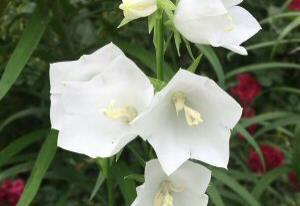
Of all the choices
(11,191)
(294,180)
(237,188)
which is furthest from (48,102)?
(294,180)

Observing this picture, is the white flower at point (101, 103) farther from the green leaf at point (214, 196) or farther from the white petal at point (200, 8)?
the green leaf at point (214, 196)

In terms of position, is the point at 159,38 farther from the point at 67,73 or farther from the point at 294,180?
the point at 294,180

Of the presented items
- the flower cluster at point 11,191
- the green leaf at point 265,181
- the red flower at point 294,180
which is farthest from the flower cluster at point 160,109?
the red flower at point 294,180

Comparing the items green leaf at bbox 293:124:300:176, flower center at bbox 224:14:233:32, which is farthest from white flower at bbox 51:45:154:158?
green leaf at bbox 293:124:300:176

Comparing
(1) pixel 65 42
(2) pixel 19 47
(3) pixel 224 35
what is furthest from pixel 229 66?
(3) pixel 224 35

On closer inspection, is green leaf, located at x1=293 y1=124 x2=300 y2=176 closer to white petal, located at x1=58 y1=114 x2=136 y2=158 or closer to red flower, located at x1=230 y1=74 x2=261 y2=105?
red flower, located at x1=230 y1=74 x2=261 y2=105

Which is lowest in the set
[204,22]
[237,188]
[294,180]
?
[294,180]

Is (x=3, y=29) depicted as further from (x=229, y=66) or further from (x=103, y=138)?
(x=103, y=138)
